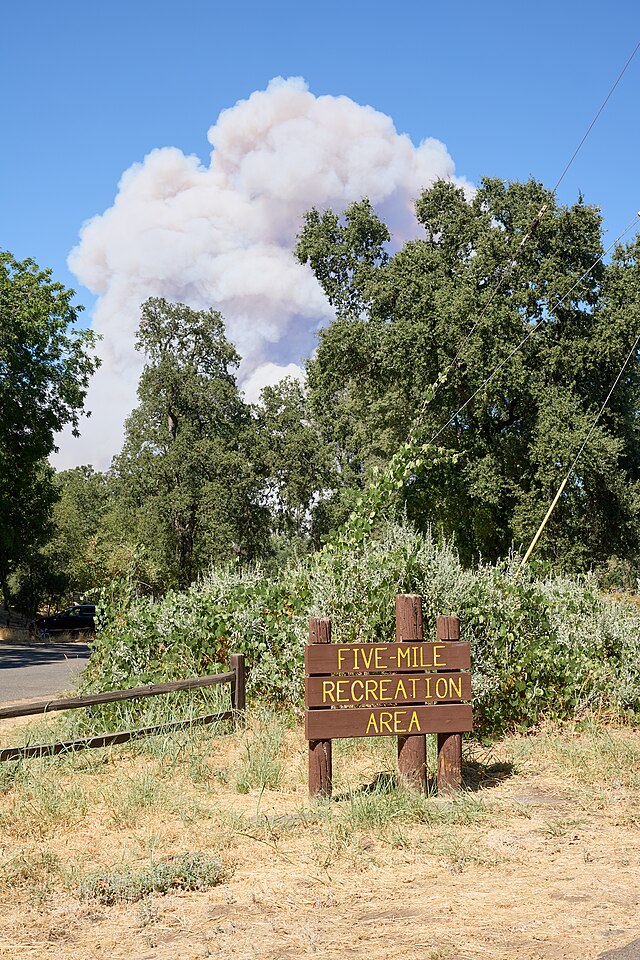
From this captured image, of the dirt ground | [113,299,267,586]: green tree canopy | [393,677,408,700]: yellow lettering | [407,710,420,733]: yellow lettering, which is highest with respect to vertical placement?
[113,299,267,586]: green tree canopy

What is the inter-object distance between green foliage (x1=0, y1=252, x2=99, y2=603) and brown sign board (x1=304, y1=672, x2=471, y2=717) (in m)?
23.8

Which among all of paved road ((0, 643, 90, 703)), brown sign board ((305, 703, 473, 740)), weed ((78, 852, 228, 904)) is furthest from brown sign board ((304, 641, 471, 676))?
paved road ((0, 643, 90, 703))

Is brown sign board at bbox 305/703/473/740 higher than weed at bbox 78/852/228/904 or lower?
higher

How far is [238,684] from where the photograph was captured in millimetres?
9703

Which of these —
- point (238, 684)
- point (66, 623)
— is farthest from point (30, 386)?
point (238, 684)

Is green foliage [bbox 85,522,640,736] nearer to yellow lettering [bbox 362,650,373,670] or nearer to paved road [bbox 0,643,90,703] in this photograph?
paved road [bbox 0,643,90,703]

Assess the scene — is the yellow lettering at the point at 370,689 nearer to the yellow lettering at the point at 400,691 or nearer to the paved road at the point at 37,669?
the yellow lettering at the point at 400,691

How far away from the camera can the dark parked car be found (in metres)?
36.6

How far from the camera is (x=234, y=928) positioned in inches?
182

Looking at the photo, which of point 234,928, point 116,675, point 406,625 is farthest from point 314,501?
point 234,928

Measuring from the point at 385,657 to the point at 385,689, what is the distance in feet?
0.86

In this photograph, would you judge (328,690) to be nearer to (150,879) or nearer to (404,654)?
(404,654)

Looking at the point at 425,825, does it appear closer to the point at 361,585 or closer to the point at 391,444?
the point at 361,585

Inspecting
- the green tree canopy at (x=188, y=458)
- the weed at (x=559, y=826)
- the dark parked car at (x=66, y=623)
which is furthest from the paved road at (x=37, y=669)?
the green tree canopy at (x=188, y=458)
